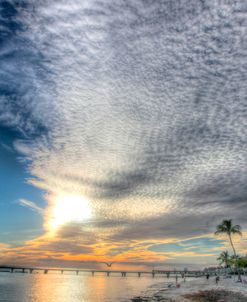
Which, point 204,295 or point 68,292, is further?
point 68,292

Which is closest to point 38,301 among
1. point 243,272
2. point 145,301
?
point 145,301

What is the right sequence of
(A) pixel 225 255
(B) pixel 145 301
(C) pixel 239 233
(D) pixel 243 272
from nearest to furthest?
(B) pixel 145 301 → (C) pixel 239 233 → (A) pixel 225 255 → (D) pixel 243 272

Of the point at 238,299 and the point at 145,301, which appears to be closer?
the point at 238,299

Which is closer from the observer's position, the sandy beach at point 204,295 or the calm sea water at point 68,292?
the sandy beach at point 204,295

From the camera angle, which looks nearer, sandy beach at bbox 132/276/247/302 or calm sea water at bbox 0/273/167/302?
sandy beach at bbox 132/276/247/302

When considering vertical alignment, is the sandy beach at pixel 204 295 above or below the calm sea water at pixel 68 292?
above

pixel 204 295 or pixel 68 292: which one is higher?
pixel 204 295

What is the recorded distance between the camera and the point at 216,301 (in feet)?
135

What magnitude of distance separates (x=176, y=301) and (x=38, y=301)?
2777 centimetres

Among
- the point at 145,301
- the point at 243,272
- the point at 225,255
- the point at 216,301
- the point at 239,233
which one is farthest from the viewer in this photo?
the point at 243,272

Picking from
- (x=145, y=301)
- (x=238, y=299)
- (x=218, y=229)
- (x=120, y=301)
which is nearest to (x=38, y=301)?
(x=120, y=301)

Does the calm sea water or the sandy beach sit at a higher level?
the sandy beach

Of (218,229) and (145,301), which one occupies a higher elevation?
(218,229)

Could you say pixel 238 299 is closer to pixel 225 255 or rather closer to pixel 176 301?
pixel 176 301
